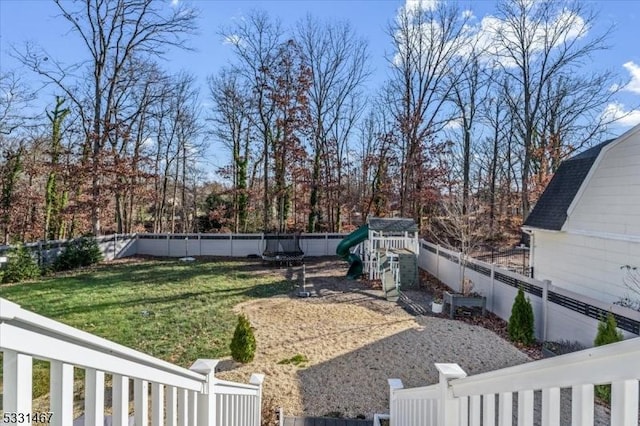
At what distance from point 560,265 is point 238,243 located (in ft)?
43.5

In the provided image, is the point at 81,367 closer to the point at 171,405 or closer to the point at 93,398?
the point at 93,398

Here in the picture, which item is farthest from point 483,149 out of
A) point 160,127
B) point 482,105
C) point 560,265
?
point 160,127

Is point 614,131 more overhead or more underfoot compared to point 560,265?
more overhead

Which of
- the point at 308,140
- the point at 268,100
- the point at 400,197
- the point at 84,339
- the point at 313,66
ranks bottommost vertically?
the point at 84,339

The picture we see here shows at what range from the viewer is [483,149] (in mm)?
23391

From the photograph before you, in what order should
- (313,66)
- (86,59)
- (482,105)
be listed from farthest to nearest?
1. (482,105)
2. (313,66)
3. (86,59)

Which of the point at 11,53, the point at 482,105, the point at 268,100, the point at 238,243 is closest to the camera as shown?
the point at 11,53

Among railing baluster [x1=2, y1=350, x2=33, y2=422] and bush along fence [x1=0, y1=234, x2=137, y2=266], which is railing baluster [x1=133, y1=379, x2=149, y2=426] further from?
bush along fence [x1=0, y1=234, x2=137, y2=266]

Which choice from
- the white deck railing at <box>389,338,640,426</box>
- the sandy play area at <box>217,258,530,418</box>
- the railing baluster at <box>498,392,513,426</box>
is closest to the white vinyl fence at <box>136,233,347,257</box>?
the sandy play area at <box>217,258,530,418</box>

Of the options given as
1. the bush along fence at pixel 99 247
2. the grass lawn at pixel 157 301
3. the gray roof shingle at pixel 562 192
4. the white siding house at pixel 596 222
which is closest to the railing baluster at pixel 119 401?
the grass lawn at pixel 157 301

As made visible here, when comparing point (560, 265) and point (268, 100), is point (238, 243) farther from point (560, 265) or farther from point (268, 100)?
point (560, 265)

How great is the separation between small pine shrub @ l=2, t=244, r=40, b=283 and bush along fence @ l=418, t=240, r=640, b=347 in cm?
1333

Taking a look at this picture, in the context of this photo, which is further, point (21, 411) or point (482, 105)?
point (482, 105)

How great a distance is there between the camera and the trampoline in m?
15.6
